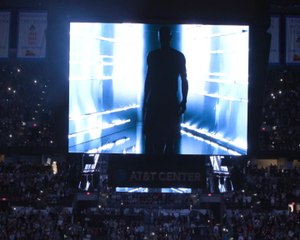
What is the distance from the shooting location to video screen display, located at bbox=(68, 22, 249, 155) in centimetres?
980

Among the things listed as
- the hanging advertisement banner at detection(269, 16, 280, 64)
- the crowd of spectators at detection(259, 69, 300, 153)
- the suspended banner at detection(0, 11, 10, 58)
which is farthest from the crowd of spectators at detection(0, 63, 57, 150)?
the hanging advertisement banner at detection(269, 16, 280, 64)

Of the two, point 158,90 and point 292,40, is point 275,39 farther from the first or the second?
point 158,90

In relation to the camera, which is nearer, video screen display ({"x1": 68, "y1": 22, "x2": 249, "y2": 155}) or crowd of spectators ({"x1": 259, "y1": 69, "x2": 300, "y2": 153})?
video screen display ({"x1": 68, "y1": 22, "x2": 249, "y2": 155})

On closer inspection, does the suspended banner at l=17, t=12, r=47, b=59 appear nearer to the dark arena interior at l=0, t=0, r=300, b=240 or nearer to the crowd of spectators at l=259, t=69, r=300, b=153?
the dark arena interior at l=0, t=0, r=300, b=240

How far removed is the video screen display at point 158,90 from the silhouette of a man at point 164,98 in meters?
0.01

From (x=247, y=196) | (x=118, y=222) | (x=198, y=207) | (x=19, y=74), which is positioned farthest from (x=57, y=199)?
(x=19, y=74)

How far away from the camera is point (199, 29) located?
9773mm

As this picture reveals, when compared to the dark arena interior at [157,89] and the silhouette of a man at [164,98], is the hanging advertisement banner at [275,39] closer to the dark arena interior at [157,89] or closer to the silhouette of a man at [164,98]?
the dark arena interior at [157,89]

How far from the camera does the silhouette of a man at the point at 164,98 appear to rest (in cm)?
984

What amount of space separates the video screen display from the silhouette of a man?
1 cm

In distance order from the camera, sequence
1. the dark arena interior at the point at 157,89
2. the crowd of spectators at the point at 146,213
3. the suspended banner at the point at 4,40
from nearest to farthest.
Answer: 1. the dark arena interior at the point at 157,89
2. the suspended banner at the point at 4,40
3. the crowd of spectators at the point at 146,213

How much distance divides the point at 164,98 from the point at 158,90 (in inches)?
5.8

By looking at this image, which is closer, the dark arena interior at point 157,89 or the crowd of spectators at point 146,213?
the dark arena interior at point 157,89

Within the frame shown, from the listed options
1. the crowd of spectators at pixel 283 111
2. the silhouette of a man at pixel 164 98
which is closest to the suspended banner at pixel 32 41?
the silhouette of a man at pixel 164 98
